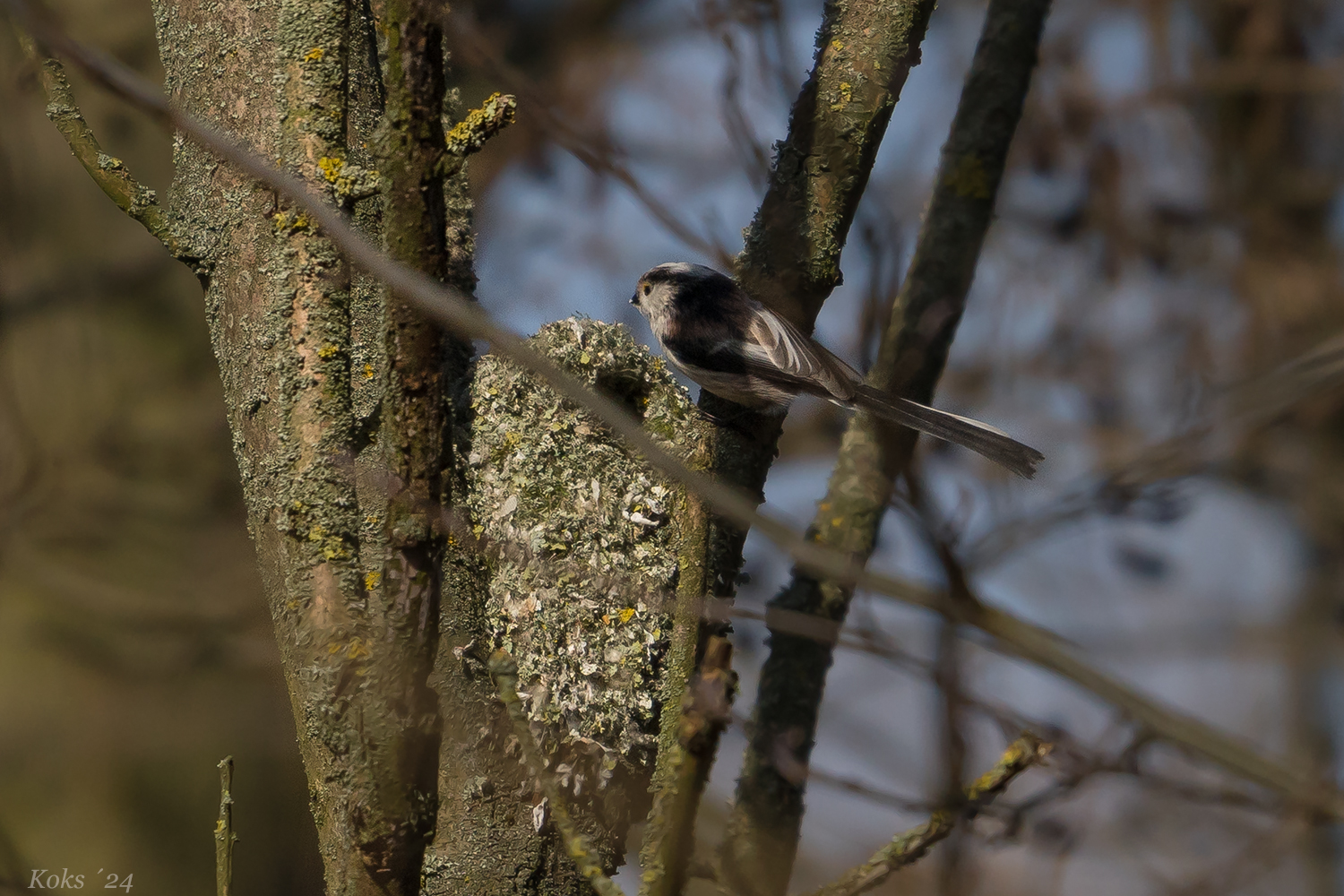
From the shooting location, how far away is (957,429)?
110 inches

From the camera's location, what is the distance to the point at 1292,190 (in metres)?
5.57

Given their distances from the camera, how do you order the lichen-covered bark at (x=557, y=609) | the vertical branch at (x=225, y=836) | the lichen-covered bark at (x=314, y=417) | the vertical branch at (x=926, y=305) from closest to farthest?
the lichen-covered bark at (x=314, y=417) → the vertical branch at (x=225, y=836) → the lichen-covered bark at (x=557, y=609) → the vertical branch at (x=926, y=305)

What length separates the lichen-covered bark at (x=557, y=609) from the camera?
6.82 ft


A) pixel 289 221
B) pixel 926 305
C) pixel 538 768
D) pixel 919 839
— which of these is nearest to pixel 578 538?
pixel 289 221

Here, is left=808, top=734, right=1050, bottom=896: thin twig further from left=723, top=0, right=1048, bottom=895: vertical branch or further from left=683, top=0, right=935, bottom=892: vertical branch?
left=723, top=0, right=1048, bottom=895: vertical branch

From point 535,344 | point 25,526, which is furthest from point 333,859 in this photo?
point 25,526

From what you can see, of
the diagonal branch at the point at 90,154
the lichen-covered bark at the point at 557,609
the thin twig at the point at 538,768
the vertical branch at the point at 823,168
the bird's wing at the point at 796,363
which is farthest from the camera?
the bird's wing at the point at 796,363

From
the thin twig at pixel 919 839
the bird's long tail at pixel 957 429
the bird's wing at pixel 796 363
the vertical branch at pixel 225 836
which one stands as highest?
the bird's wing at pixel 796 363

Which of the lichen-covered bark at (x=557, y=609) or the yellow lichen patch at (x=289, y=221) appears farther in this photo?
the lichen-covered bark at (x=557, y=609)

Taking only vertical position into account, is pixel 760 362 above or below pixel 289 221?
above

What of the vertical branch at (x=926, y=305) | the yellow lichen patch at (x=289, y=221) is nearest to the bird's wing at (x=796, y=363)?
the vertical branch at (x=926, y=305)

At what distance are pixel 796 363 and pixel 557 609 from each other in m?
1.08

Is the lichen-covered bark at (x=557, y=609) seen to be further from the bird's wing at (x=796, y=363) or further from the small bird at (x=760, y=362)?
the bird's wing at (x=796, y=363)

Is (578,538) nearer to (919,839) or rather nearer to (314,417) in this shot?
(314,417)
